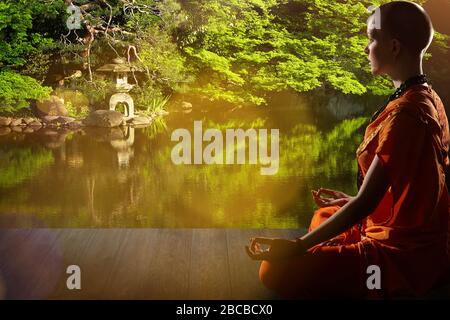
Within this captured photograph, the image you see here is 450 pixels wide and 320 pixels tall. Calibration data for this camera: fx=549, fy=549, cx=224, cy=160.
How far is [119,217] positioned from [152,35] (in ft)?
3.99

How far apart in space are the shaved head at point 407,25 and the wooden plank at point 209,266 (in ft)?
3.73

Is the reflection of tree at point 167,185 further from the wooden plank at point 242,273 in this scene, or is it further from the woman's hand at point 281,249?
the woman's hand at point 281,249

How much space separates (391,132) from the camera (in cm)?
163

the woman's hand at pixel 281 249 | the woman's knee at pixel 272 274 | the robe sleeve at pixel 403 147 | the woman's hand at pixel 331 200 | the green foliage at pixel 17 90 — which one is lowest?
the woman's knee at pixel 272 274

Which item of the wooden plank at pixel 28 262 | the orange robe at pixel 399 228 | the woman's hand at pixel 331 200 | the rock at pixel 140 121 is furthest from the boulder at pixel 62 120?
the orange robe at pixel 399 228

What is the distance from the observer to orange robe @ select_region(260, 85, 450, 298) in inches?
64.2

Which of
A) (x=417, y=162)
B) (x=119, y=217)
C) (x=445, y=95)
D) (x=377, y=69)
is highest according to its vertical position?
(x=445, y=95)

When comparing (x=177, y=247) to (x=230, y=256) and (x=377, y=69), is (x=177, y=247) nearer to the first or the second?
(x=230, y=256)

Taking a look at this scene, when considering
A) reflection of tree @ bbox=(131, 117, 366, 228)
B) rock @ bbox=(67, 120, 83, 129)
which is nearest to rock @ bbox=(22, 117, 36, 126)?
rock @ bbox=(67, 120, 83, 129)

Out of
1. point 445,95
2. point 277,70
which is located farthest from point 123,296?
point 445,95

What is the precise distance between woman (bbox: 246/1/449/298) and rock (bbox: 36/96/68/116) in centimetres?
228

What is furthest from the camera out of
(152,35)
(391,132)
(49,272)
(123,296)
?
(152,35)

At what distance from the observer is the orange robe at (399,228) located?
5.35 ft

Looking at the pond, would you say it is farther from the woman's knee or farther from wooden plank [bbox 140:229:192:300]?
the woman's knee
